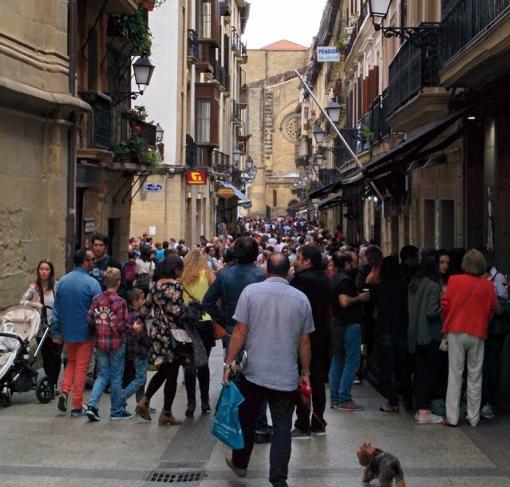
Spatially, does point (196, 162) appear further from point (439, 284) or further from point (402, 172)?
point (439, 284)

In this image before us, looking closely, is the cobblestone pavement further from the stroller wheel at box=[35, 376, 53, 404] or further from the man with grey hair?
the man with grey hair

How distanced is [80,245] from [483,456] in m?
11.7

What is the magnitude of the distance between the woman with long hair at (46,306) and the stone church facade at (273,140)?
3894 inches

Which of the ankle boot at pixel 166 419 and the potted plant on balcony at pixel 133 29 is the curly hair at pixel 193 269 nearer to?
the ankle boot at pixel 166 419

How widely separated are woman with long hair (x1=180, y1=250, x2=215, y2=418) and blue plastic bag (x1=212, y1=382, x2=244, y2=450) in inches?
102

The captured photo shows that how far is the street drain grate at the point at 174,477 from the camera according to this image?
743 centimetres

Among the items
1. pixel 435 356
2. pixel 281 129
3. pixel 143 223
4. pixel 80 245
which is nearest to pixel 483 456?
pixel 435 356

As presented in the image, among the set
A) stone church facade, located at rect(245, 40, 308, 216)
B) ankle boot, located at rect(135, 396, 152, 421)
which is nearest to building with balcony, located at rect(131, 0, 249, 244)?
ankle boot, located at rect(135, 396, 152, 421)

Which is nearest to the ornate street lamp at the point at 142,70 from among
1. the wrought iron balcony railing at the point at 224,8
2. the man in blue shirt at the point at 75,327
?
the man in blue shirt at the point at 75,327

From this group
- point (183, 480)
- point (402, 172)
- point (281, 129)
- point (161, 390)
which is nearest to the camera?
point (183, 480)

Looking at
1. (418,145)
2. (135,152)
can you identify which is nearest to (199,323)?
(418,145)

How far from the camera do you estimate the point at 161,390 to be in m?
11.7

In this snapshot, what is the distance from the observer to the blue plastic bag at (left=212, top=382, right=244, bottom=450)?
6.84m

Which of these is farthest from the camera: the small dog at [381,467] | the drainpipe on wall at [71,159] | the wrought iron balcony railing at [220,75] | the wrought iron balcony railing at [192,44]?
the wrought iron balcony railing at [220,75]
